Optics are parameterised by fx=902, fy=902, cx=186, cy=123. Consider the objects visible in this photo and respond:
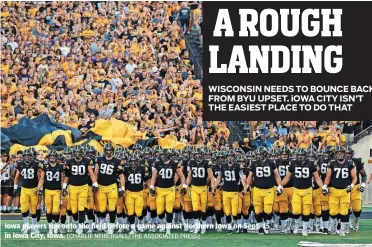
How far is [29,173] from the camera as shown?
1320 cm

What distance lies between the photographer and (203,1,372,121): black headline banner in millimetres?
13219

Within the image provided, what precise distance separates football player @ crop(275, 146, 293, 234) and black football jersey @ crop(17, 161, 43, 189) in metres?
3.55

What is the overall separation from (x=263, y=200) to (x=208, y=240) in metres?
1.05

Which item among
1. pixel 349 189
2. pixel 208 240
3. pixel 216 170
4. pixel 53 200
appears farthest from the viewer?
pixel 216 170

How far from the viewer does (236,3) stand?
13477 mm

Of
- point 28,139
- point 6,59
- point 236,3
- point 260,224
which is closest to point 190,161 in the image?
point 260,224

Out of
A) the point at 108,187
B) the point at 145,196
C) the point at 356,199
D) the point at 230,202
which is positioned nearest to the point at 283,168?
the point at 230,202

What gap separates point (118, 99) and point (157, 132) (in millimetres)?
1435

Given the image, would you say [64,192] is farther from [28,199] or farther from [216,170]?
[216,170]

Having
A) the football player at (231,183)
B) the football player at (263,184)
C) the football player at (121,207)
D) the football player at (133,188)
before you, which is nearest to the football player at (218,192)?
the football player at (231,183)

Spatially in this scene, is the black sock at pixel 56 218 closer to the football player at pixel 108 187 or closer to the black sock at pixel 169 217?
the football player at pixel 108 187

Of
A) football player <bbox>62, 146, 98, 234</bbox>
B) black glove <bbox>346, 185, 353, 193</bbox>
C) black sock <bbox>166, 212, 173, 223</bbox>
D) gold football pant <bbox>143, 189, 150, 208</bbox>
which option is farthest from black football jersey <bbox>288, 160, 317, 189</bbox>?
football player <bbox>62, 146, 98, 234</bbox>

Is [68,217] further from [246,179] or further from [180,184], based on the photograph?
[246,179]

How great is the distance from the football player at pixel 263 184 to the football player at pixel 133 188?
5.47 ft
